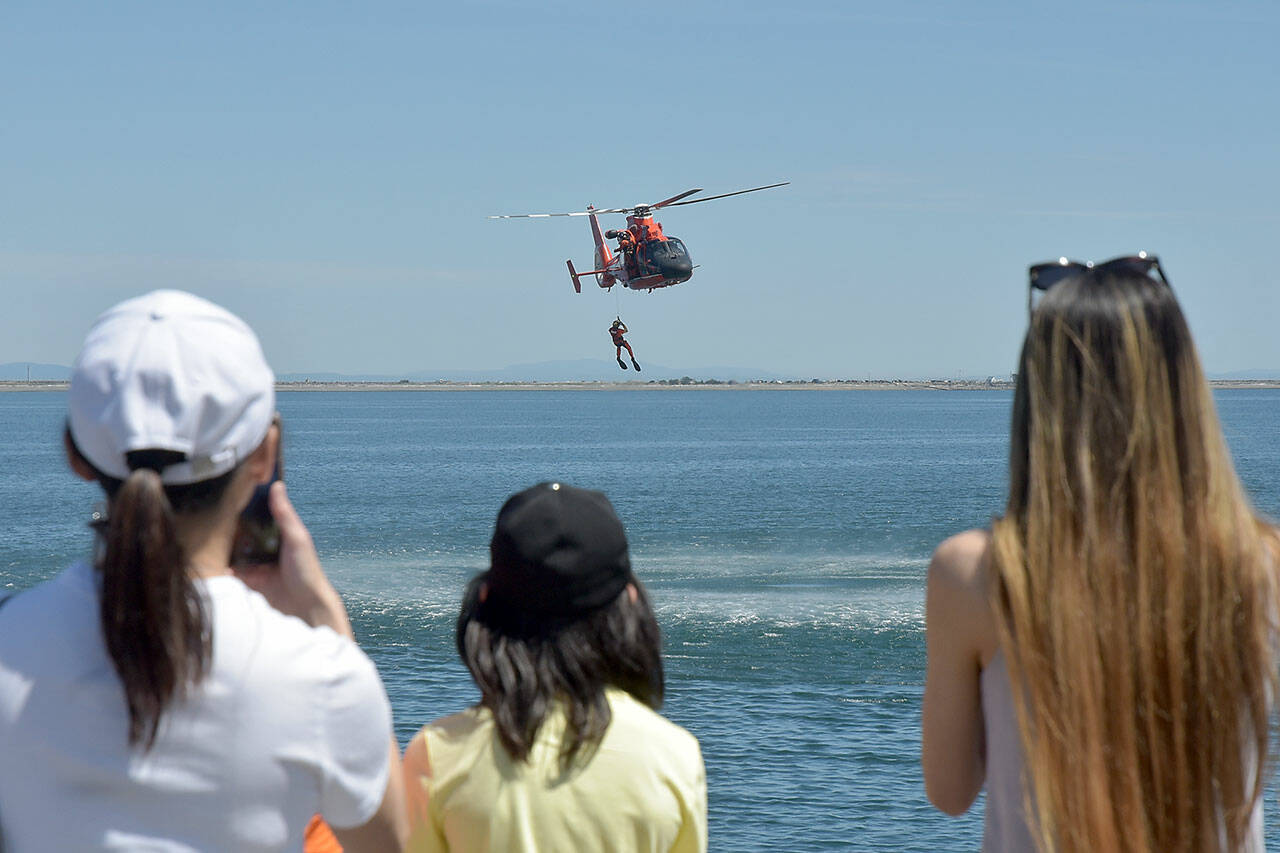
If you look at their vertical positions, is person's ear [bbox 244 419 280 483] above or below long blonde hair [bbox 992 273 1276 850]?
above

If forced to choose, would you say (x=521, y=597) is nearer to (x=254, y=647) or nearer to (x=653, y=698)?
(x=653, y=698)

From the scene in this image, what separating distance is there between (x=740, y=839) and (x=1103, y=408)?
12303 mm

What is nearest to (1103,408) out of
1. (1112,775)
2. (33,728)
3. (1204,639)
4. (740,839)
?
(1204,639)

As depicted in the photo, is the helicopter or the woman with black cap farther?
the helicopter

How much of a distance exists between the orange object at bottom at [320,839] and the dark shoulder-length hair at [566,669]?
0.34 metres

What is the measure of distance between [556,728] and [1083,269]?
126 cm

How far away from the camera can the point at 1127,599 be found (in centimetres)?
202

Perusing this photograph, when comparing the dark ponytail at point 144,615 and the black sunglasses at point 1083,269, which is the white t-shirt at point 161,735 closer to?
the dark ponytail at point 144,615

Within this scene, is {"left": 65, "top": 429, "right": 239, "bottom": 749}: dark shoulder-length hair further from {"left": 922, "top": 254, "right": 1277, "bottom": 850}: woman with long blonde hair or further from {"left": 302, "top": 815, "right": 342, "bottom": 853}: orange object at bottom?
{"left": 922, "top": 254, "right": 1277, "bottom": 850}: woman with long blonde hair

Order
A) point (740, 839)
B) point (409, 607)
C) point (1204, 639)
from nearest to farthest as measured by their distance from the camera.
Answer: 1. point (1204, 639)
2. point (740, 839)
3. point (409, 607)

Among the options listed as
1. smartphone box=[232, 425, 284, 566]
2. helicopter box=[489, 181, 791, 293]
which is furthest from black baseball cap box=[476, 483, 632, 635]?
helicopter box=[489, 181, 791, 293]

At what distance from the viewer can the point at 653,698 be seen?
2.60 metres

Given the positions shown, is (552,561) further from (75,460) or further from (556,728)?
(75,460)

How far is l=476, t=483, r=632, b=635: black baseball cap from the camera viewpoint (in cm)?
242
